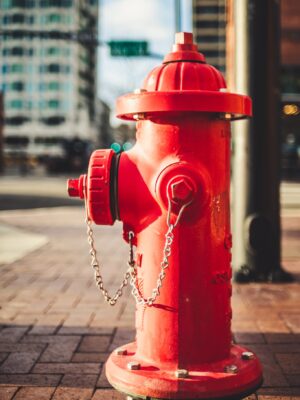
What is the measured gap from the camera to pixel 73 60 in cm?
8356

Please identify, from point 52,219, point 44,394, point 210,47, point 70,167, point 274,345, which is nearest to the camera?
point 44,394

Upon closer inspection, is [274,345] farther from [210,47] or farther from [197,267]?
[210,47]

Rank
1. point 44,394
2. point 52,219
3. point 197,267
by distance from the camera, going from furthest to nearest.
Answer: point 52,219 < point 44,394 < point 197,267

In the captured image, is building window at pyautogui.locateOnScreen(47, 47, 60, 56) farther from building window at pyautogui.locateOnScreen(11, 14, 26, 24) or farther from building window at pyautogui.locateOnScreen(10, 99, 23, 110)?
building window at pyautogui.locateOnScreen(10, 99, 23, 110)

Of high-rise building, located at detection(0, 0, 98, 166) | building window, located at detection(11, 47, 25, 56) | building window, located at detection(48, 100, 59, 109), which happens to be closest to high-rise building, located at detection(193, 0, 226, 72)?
high-rise building, located at detection(0, 0, 98, 166)

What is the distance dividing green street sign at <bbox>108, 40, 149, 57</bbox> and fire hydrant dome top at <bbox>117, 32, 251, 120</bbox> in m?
13.4

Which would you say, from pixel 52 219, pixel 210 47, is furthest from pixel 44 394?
pixel 210 47

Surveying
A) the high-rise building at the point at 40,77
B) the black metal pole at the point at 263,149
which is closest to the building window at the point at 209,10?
the high-rise building at the point at 40,77

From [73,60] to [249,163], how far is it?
82.3 metres

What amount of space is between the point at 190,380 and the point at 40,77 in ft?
281

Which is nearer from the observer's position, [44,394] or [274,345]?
[44,394]

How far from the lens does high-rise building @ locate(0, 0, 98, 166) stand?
83.2 meters

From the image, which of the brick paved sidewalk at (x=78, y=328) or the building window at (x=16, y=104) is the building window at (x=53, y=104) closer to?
the building window at (x=16, y=104)

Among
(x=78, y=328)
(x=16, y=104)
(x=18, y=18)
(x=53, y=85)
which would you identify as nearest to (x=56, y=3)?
(x=18, y=18)
